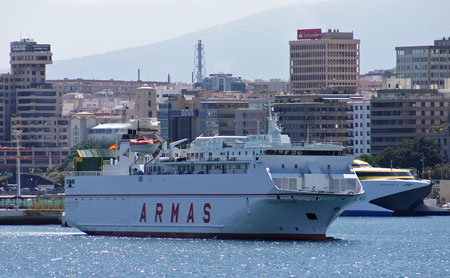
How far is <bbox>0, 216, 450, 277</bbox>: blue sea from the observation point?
233ft

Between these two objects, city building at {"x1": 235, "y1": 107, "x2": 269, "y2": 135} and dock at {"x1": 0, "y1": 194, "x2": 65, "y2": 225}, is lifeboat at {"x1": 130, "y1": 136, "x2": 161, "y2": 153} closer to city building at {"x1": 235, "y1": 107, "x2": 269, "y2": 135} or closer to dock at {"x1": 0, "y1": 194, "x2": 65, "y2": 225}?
dock at {"x1": 0, "y1": 194, "x2": 65, "y2": 225}

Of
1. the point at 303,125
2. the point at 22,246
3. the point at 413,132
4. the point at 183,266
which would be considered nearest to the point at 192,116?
the point at 303,125

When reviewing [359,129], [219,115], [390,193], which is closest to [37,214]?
→ [390,193]

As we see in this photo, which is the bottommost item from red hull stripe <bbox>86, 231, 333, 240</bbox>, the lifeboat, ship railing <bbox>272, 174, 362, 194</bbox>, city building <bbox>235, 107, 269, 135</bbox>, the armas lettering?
red hull stripe <bbox>86, 231, 333, 240</bbox>

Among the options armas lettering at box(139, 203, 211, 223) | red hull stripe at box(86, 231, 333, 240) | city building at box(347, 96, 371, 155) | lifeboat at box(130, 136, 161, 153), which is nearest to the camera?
red hull stripe at box(86, 231, 333, 240)

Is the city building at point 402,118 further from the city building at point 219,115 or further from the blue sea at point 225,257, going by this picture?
the blue sea at point 225,257

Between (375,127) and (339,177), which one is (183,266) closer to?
(339,177)

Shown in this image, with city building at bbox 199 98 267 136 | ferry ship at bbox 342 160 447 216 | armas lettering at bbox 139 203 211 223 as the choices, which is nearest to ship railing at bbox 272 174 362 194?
armas lettering at bbox 139 203 211 223

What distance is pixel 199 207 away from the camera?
8662cm

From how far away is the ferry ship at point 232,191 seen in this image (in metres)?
82.8

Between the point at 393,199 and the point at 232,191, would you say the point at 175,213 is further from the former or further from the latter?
the point at 393,199

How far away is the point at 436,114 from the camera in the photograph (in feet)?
563

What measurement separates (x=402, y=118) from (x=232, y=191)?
8785cm

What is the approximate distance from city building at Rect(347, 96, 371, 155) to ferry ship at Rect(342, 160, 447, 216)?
39.0 metres
